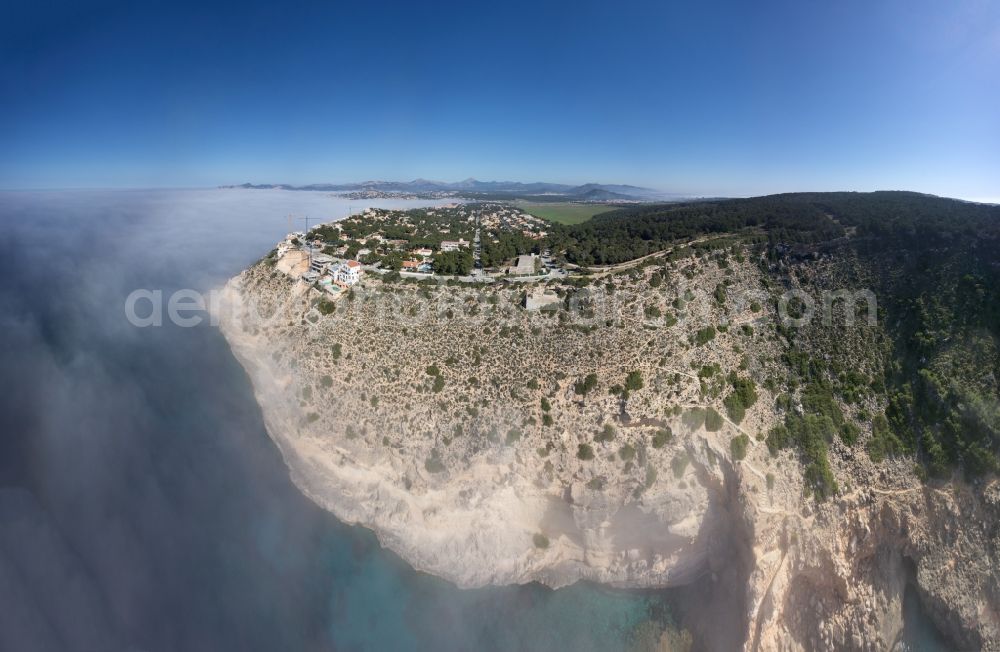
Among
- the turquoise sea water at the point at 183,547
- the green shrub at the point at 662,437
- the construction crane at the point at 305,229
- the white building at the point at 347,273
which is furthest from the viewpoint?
the construction crane at the point at 305,229

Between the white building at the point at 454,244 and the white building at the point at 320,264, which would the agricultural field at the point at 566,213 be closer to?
the white building at the point at 454,244

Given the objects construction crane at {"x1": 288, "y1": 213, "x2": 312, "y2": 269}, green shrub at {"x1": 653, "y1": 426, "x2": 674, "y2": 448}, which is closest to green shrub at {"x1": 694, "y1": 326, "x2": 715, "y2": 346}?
green shrub at {"x1": 653, "y1": 426, "x2": 674, "y2": 448}

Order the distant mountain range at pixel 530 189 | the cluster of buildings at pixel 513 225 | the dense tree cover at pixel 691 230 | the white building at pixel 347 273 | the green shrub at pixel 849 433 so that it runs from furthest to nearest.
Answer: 1. the distant mountain range at pixel 530 189
2. the cluster of buildings at pixel 513 225
3. the white building at pixel 347 273
4. the dense tree cover at pixel 691 230
5. the green shrub at pixel 849 433

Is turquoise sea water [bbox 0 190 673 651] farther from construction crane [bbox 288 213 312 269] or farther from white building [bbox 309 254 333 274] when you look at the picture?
construction crane [bbox 288 213 312 269]

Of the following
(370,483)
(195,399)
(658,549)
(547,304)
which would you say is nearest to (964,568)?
(658,549)

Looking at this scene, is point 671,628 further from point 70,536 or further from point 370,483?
point 70,536

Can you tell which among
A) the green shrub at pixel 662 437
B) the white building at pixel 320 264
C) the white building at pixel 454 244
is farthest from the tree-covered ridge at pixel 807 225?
the white building at pixel 320 264

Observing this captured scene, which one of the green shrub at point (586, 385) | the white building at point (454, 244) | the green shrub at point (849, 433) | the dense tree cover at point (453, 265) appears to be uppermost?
the white building at point (454, 244)

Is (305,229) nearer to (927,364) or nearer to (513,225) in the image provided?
(513,225)
